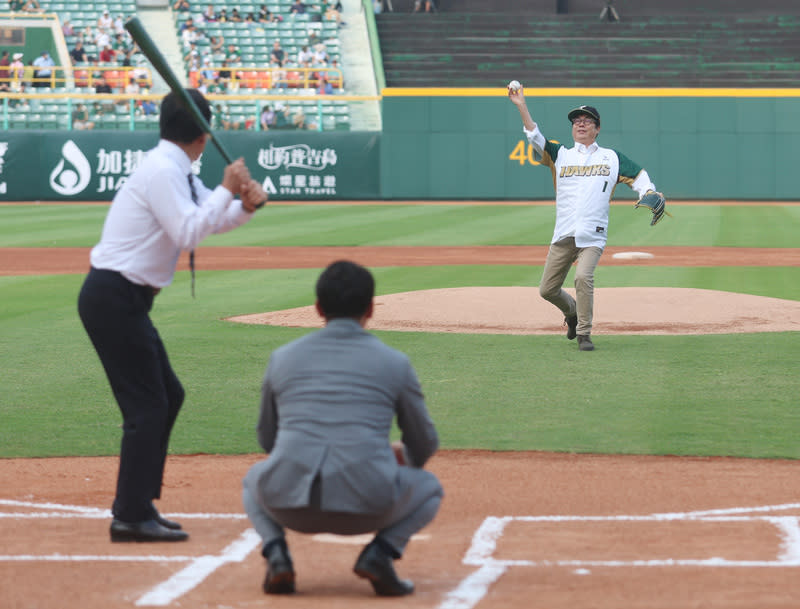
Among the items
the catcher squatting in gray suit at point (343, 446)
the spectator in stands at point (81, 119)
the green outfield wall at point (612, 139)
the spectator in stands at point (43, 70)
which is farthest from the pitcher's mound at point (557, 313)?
the spectator in stands at point (43, 70)

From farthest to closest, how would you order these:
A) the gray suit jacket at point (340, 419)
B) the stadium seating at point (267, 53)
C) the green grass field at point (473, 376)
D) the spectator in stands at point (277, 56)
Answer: the spectator in stands at point (277, 56) → the stadium seating at point (267, 53) → the green grass field at point (473, 376) → the gray suit jacket at point (340, 419)

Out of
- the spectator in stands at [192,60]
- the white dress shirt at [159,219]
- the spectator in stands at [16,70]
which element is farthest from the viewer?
the spectator in stands at [192,60]

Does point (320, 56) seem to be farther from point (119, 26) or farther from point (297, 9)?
point (119, 26)

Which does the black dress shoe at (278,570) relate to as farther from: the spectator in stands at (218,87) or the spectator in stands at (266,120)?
the spectator in stands at (218,87)

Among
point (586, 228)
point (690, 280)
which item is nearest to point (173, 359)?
point (586, 228)

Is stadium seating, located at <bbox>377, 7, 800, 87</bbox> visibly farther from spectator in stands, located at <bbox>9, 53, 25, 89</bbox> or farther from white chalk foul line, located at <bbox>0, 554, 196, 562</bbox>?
white chalk foul line, located at <bbox>0, 554, 196, 562</bbox>

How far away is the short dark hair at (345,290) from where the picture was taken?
169 inches

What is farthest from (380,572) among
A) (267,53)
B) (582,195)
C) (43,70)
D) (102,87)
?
(267,53)

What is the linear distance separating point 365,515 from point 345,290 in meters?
0.78

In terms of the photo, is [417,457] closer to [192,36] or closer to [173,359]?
[173,359]

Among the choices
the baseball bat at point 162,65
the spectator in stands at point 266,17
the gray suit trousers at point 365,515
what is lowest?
the gray suit trousers at point 365,515

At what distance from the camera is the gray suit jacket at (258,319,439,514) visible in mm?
4164

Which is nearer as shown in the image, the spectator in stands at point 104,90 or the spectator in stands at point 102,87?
the spectator in stands at point 104,90

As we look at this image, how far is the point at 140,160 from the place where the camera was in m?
34.7
